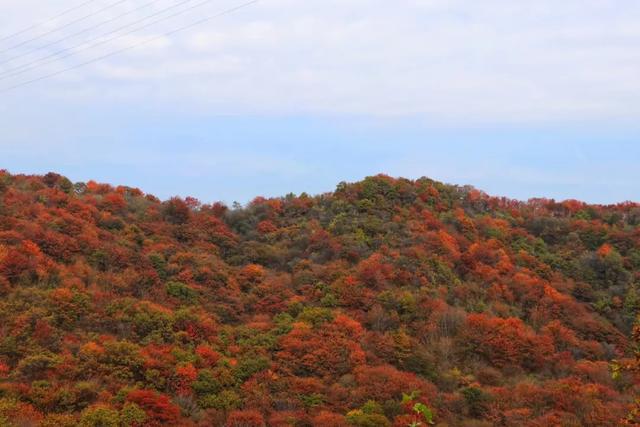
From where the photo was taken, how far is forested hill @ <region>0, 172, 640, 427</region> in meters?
19.6

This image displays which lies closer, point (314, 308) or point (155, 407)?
point (155, 407)

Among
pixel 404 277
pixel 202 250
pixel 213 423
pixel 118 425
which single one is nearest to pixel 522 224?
pixel 404 277

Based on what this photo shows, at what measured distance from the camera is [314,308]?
26719mm

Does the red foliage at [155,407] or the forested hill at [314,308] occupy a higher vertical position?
the forested hill at [314,308]

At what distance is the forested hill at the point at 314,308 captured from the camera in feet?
64.2

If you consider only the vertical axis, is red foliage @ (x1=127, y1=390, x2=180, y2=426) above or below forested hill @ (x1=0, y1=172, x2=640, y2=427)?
below

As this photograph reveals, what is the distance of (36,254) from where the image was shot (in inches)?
1041

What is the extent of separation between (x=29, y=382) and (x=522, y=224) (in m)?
29.5

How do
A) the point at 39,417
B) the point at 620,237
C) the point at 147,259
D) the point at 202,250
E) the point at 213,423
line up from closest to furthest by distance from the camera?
the point at 39,417, the point at 213,423, the point at 147,259, the point at 202,250, the point at 620,237

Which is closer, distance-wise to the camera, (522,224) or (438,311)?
(438,311)

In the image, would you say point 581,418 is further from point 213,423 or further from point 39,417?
point 39,417

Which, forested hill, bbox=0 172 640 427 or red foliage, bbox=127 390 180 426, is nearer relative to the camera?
red foliage, bbox=127 390 180 426

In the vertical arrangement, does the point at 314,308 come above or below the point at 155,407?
above

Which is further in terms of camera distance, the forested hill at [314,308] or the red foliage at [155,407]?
the forested hill at [314,308]
